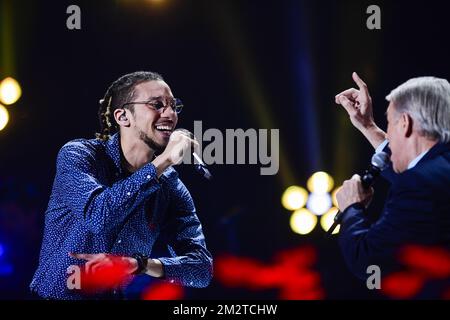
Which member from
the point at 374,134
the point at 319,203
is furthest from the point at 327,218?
the point at 374,134

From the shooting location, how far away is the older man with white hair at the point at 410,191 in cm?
213

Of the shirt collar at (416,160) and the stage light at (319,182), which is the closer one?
the shirt collar at (416,160)

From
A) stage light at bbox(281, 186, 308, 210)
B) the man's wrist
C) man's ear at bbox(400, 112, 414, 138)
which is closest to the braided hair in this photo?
the man's wrist

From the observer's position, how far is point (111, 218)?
2455 mm

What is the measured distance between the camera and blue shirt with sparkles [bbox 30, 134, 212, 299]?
246 cm

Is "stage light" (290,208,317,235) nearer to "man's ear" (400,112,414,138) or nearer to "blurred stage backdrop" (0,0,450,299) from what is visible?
"blurred stage backdrop" (0,0,450,299)

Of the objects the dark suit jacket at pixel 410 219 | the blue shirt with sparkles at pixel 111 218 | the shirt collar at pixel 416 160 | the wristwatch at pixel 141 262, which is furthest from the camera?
the wristwatch at pixel 141 262

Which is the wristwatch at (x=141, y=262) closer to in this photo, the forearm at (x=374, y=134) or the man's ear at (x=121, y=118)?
the man's ear at (x=121, y=118)

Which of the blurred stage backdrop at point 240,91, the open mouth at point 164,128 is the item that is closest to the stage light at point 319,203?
the blurred stage backdrop at point 240,91
